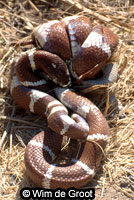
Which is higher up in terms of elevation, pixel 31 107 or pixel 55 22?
pixel 55 22

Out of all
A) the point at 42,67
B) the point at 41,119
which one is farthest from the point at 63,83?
the point at 41,119

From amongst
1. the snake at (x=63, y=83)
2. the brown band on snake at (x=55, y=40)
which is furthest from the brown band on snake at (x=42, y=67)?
the brown band on snake at (x=55, y=40)

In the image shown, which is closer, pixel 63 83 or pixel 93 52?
pixel 93 52

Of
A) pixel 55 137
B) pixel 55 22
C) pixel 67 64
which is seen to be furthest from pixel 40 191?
pixel 55 22

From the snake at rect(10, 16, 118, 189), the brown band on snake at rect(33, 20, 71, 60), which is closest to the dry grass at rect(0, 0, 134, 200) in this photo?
the snake at rect(10, 16, 118, 189)

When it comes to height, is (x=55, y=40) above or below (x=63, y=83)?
above

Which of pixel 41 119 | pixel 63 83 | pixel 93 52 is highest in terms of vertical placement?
pixel 93 52

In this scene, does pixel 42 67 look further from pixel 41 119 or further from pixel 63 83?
pixel 41 119

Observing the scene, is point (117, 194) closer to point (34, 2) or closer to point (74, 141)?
point (74, 141)
